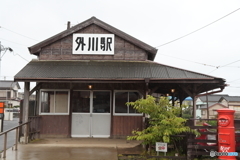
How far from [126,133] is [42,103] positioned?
4.15 m

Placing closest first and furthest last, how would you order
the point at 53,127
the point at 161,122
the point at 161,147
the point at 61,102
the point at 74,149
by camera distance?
1. the point at 161,122
2. the point at 161,147
3. the point at 74,149
4. the point at 53,127
5. the point at 61,102

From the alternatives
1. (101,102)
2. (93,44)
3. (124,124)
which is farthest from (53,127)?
(93,44)

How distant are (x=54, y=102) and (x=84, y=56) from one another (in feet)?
8.54

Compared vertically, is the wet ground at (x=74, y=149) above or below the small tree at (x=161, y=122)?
below

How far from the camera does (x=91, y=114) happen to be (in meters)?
12.9

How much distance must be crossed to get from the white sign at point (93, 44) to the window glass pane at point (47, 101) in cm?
232

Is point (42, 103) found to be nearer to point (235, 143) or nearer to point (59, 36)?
point (59, 36)

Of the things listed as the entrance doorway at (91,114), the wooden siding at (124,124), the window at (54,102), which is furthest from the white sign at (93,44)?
the wooden siding at (124,124)

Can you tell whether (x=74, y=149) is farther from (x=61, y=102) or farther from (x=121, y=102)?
(x=121, y=102)

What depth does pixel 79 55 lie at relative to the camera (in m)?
13.4

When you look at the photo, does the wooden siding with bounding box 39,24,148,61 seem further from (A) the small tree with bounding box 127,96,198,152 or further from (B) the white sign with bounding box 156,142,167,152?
(B) the white sign with bounding box 156,142,167,152

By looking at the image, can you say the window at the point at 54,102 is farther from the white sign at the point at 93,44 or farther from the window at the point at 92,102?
the white sign at the point at 93,44

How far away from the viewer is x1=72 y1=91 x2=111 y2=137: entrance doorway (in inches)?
508

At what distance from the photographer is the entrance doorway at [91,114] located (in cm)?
1291
